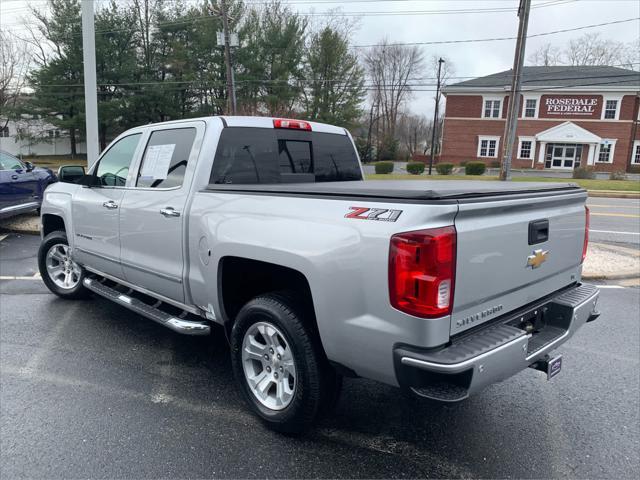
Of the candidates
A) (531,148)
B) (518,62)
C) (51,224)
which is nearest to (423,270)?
(51,224)

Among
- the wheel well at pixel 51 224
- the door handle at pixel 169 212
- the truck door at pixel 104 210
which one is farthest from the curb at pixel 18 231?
the door handle at pixel 169 212

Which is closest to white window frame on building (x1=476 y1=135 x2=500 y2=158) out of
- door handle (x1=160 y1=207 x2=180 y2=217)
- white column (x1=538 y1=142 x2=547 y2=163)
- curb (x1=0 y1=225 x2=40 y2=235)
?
white column (x1=538 y1=142 x2=547 y2=163)

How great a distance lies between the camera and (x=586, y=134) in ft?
141

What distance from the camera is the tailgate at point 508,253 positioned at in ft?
7.86

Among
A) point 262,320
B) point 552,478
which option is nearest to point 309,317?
point 262,320

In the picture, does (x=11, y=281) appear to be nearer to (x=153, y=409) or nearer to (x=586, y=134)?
(x=153, y=409)

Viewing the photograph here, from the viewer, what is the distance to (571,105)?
43156 millimetres

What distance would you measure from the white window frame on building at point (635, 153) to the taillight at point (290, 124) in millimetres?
49883

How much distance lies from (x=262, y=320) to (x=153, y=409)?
106cm

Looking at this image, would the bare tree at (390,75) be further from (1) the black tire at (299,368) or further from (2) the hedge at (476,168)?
(1) the black tire at (299,368)

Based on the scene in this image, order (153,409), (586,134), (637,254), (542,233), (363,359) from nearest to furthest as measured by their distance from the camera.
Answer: (363,359) < (542,233) < (153,409) < (637,254) < (586,134)

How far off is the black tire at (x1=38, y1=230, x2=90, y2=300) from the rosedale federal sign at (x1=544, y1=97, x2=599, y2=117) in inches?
1810

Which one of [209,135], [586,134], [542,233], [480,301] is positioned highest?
[586,134]

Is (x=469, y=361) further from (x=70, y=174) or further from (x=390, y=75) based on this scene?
(x=390, y=75)
